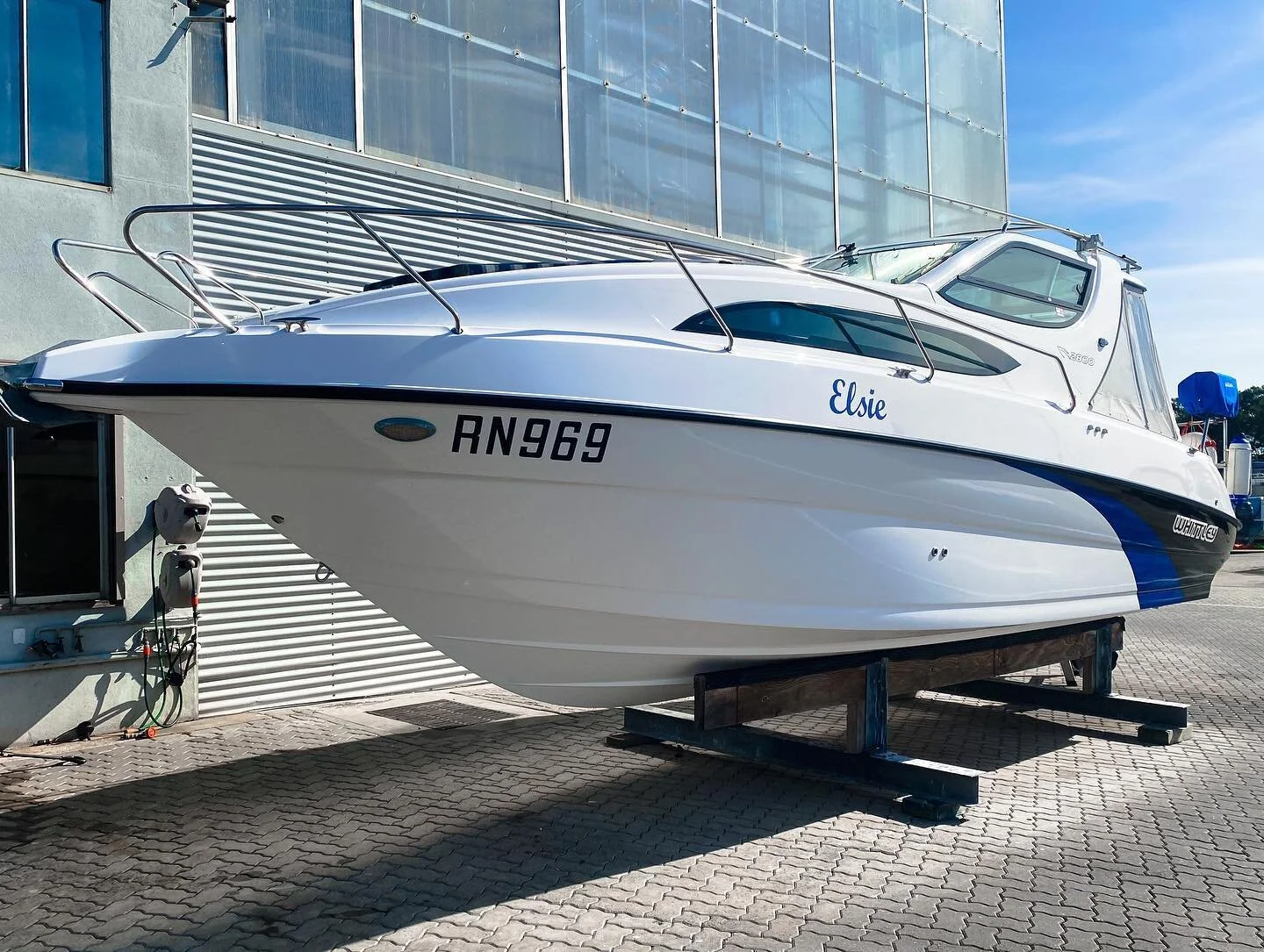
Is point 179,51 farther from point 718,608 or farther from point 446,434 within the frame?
point 718,608

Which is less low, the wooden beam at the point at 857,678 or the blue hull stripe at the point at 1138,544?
the blue hull stripe at the point at 1138,544

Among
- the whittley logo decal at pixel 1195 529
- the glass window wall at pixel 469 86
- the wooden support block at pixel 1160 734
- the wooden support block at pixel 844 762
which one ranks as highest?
the glass window wall at pixel 469 86

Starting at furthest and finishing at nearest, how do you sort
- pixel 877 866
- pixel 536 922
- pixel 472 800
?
pixel 472 800 < pixel 877 866 < pixel 536 922

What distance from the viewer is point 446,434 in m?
3.67

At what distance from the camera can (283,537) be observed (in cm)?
648

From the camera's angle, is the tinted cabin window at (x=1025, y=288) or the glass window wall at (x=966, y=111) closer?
the tinted cabin window at (x=1025, y=288)

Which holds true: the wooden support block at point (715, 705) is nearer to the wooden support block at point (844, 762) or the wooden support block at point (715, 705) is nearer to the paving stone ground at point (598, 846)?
the wooden support block at point (844, 762)

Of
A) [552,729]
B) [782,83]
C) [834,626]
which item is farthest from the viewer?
[782,83]

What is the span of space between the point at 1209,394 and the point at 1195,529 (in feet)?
17.4

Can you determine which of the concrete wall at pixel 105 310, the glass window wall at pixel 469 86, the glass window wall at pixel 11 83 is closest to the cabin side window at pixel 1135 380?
the glass window wall at pixel 469 86

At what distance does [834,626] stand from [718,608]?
603 mm

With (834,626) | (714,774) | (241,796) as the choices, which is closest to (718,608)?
(834,626)

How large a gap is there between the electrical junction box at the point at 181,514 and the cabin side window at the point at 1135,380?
201 inches

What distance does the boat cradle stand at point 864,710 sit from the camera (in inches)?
181
